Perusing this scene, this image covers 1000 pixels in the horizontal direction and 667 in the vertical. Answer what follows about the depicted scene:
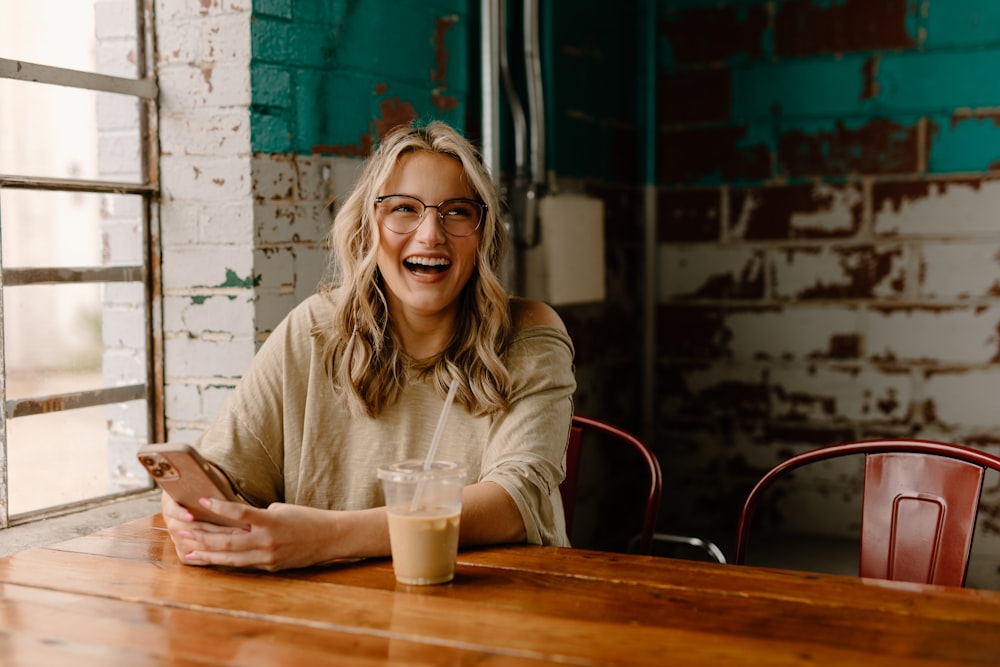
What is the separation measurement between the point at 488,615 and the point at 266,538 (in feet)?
1.11

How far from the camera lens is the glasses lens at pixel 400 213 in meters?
1.76

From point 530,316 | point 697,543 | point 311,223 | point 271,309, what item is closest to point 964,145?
point 697,543

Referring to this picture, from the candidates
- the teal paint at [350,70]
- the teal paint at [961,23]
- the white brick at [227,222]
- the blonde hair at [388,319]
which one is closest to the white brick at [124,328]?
the white brick at [227,222]

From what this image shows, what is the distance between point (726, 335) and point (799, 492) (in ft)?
1.73

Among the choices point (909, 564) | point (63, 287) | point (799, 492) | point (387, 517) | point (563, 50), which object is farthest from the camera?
point (799, 492)

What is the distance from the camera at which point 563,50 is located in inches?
117

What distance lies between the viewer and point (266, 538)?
4.48ft

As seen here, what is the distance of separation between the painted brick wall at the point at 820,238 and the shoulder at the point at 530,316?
1.54 m

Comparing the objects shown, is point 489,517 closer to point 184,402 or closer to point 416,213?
point 416,213

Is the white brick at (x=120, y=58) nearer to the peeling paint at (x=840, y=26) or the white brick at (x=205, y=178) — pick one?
the white brick at (x=205, y=178)

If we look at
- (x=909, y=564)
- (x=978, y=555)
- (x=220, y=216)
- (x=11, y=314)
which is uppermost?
(x=220, y=216)

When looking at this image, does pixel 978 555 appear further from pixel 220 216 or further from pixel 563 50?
pixel 220 216

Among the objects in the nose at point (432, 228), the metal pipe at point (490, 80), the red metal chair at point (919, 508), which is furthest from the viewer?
the metal pipe at point (490, 80)

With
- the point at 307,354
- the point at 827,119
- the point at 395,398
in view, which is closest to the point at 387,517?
the point at 395,398
